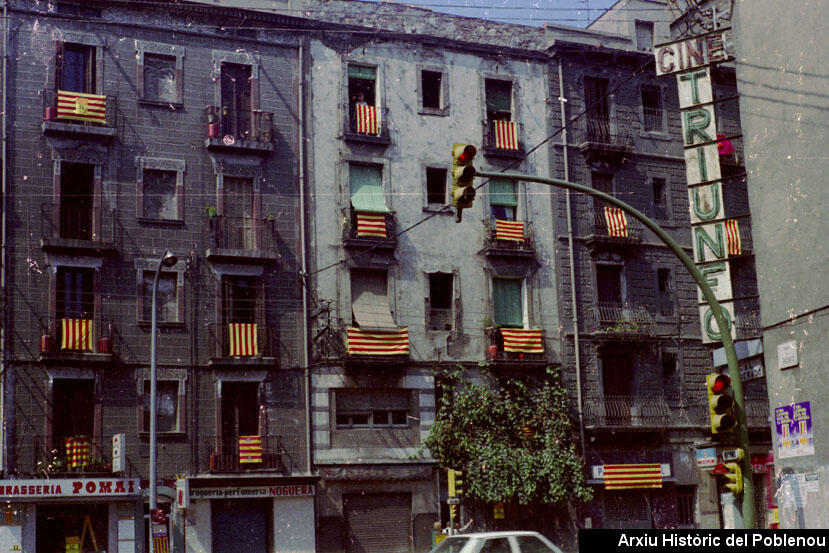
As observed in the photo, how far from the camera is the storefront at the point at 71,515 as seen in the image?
2980 centimetres

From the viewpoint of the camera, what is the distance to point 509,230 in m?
36.8

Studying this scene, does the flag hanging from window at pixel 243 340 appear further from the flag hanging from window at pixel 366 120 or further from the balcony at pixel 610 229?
the balcony at pixel 610 229

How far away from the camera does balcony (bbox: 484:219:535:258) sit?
36500mm

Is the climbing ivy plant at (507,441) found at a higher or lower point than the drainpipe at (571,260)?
lower

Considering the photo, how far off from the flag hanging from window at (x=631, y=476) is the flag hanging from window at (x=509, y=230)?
26.3ft

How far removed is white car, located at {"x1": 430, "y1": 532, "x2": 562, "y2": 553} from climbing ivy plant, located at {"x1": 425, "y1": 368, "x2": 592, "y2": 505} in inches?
509

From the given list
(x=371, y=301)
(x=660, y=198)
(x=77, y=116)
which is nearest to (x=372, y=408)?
(x=371, y=301)

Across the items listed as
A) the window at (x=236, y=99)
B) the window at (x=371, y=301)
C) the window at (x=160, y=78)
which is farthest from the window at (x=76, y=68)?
the window at (x=371, y=301)

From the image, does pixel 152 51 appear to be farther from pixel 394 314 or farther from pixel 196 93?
pixel 394 314

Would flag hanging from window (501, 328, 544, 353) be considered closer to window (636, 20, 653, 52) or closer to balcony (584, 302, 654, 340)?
balcony (584, 302, 654, 340)

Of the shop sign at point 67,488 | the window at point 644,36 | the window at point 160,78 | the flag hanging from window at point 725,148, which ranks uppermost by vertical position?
the window at point 644,36

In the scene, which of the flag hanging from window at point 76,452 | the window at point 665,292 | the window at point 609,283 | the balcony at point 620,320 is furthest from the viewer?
the window at point 665,292

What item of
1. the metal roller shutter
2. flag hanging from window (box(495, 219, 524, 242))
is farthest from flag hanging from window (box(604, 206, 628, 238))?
the metal roller shutter

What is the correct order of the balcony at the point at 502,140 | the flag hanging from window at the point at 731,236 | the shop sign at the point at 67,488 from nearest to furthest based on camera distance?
the flag hanging from window at the point at 731,236
the shop sign at the point at 67,488
the balcony at the point at 502,140
